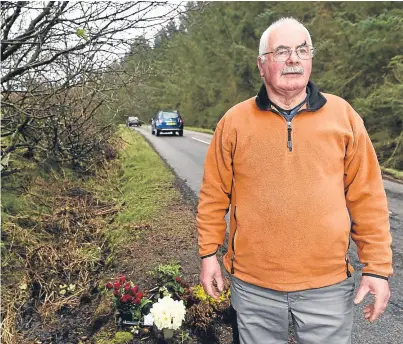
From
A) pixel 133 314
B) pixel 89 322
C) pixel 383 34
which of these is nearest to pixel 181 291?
pixel 133 314

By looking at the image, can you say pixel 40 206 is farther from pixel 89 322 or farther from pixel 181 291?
pixel 181 291

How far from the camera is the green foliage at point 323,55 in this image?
800 centimetres

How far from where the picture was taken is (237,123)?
196 cm

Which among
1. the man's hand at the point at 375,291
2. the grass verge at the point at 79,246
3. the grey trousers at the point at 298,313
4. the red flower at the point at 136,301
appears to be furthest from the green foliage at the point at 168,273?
the man's hand at the point at 375,291

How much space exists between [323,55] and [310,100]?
1610 centimetres

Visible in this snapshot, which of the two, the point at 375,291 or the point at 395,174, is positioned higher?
the point at 375,291

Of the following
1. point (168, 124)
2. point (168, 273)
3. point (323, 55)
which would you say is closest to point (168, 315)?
point (168, 273)

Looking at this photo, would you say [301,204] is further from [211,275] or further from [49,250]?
[49,250]

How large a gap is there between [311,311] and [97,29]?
487 cm

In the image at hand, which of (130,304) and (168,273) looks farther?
(168,273)

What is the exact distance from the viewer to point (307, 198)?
1848 mm

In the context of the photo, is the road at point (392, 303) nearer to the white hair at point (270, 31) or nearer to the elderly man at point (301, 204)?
the elderly man at point (301, 204)

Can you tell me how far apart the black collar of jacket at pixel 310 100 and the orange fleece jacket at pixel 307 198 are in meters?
0.02

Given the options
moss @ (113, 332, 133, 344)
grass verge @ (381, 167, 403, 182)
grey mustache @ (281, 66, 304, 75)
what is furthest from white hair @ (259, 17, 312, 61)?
grass verge @ (381, 167, 403, 182)
